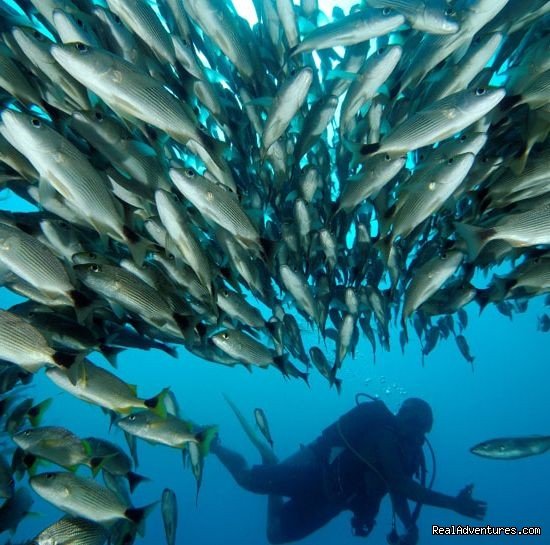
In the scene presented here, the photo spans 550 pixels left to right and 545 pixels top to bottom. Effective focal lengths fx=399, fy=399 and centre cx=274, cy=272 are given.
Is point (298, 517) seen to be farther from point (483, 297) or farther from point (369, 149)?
point (369, 149)

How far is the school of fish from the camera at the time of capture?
2.67 meters

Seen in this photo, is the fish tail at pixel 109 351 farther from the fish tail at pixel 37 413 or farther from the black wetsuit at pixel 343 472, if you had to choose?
the black wetsuit at pixel 343 472

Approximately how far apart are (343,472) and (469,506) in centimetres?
287

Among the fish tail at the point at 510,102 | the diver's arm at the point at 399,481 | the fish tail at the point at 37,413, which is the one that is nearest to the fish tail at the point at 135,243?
the fish tail at the point at 37,413

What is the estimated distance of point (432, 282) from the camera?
348cm

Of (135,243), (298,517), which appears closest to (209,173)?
(135,243)

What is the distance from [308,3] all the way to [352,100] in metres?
1.22

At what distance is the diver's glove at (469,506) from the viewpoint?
7.63 meters

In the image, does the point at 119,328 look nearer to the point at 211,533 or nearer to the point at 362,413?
the point at 362,413

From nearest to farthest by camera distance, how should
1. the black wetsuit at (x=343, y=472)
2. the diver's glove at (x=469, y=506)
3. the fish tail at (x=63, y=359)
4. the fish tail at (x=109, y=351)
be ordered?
the fish tail at (x=63, y=359), the fish tail at (x=109, y=351), the diver's glove at (x=469, y=506), the black wetsuit at (x=343, y=472)

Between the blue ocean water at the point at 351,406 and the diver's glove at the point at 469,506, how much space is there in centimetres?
4996

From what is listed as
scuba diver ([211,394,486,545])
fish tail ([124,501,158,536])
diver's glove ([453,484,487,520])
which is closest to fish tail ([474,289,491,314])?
fish tail ([124,501,158,536])

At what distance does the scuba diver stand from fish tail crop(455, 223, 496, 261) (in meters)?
6.67

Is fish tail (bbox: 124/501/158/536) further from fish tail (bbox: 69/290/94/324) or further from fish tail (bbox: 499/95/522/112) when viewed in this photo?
fish tail (bbox: 499/95/522/112)
